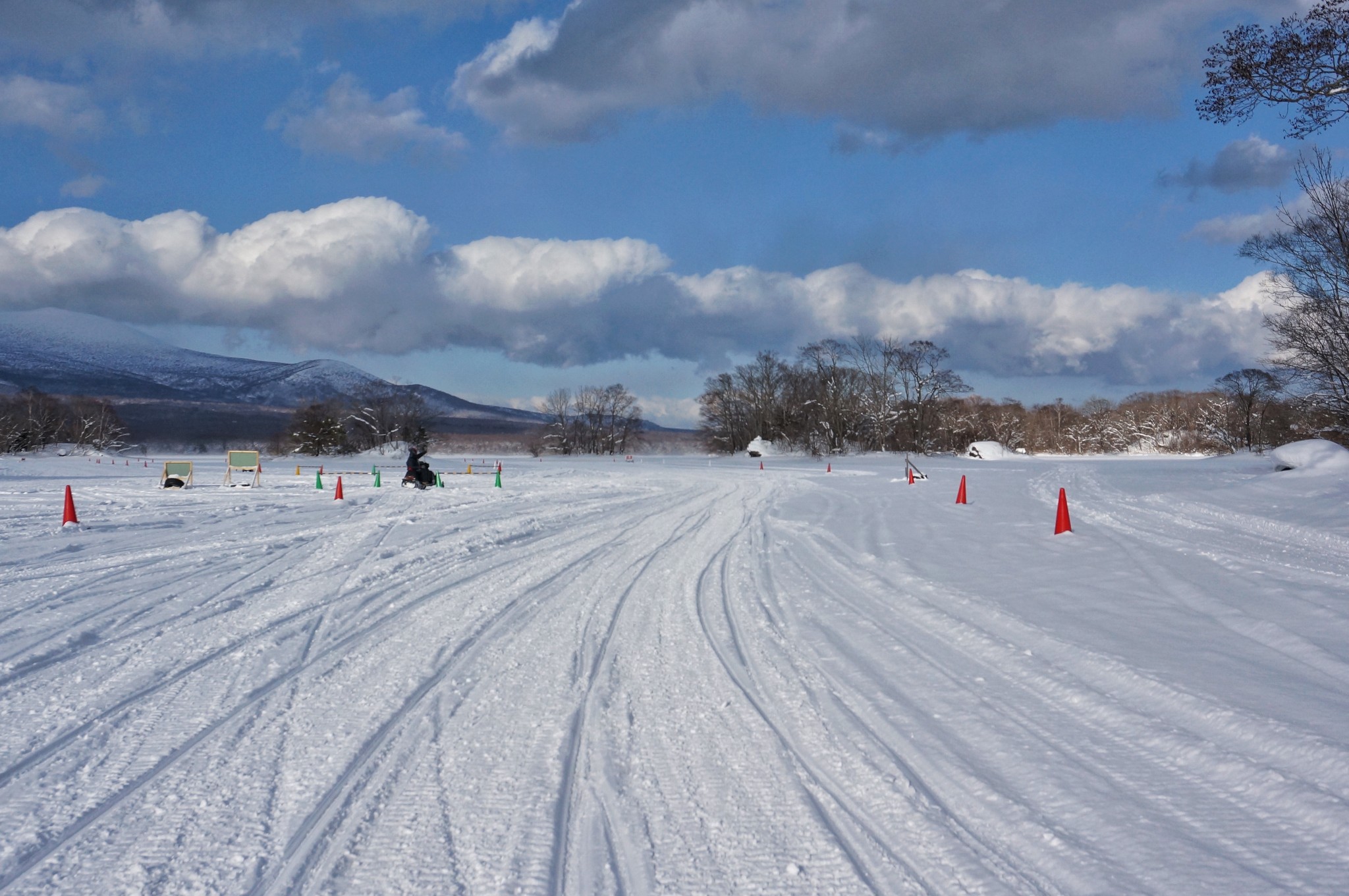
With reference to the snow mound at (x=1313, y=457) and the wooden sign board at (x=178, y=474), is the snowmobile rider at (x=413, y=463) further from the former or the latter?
the snow mound at (x=1313, y=457)

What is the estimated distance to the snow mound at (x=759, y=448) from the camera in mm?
81500

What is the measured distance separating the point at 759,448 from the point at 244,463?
56.9 m

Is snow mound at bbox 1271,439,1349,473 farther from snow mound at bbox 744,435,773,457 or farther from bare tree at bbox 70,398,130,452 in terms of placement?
bare tree at bbox 70,398,130,452

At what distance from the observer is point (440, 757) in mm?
4363

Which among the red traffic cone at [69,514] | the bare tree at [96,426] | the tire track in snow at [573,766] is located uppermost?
the bare tree at [96,426]

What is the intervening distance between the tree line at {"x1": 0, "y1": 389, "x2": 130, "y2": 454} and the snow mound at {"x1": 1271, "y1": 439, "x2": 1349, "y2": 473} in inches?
3664

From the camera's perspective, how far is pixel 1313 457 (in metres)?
23.4

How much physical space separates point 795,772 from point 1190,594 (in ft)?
21.6

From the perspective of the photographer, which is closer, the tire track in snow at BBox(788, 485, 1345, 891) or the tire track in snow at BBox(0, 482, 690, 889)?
the tire track in snow at BBox(0, 482, 690, 889)

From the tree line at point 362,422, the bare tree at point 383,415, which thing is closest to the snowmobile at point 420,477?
the tree line at point 362,422

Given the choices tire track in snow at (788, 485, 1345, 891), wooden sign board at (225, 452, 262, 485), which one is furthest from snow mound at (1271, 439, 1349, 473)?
wooden sign board at (225, 452, 262, 485)

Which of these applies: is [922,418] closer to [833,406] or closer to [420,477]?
[833,406]

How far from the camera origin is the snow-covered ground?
332 centimetres

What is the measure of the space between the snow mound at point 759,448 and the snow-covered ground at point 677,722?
6947 cm
